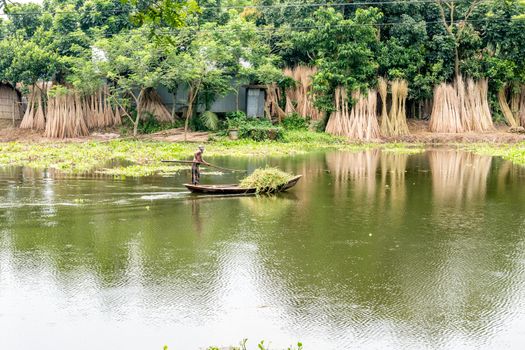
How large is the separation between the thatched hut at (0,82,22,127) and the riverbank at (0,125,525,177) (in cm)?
578

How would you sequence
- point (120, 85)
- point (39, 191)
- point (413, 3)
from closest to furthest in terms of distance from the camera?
point (39, 191), point (120, 85), point (413, 3)

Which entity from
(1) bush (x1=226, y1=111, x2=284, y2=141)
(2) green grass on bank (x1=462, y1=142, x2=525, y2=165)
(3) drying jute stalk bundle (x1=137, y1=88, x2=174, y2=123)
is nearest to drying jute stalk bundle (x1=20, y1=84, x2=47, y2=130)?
(3) drying jute stalk bundle (x1=137, y1=88, x2=174, y2=123)

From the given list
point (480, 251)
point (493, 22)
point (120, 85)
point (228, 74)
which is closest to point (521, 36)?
point (493, 22)

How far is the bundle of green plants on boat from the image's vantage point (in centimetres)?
1502

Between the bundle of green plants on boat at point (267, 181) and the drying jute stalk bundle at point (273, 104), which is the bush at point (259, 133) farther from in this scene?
the bundle of green plants on boat at point (267, 181)

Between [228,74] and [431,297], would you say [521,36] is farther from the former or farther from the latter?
[431,297]

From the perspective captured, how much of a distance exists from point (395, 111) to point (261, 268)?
25609mm

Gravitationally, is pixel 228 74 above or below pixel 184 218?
above

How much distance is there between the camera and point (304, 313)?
7.04 meters

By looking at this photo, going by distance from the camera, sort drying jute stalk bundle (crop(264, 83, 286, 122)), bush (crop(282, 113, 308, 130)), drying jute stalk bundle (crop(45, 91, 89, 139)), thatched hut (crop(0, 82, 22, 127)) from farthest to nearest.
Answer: thatched hut (crop(0, 82, 22, 127)), drying jute stalk bundle (crop(264, 83, 286, 122)), bush (crop(282, 113, 308, 130)), drying jute stalk bundle (crop(45, 91, 89, 139))

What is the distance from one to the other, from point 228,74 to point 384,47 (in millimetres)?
8587

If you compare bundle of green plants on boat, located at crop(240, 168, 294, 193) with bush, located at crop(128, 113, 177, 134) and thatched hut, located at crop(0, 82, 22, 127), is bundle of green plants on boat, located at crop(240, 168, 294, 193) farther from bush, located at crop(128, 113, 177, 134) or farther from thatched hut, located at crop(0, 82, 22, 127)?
thatched hut, located at crop(0, 82, 22, 127)

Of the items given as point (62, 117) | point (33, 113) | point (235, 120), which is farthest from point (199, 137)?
point (33, 113)

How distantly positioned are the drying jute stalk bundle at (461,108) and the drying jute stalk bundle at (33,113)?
21131 mm
